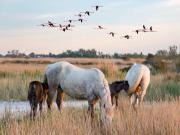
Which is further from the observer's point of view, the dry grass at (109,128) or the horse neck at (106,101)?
the horse neck at (106,101)

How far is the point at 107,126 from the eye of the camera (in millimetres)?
10492

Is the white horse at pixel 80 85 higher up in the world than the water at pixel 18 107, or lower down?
higher up

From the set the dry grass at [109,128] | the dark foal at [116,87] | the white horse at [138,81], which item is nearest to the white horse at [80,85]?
the dry grass at [109,128]

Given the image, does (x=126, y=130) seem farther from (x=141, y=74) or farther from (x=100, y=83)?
(x=141, y=74)

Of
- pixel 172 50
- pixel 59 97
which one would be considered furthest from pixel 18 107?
pixel 172 50

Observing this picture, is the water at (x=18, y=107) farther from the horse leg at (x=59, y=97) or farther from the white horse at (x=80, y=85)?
the white horse at (x=80, y=85)

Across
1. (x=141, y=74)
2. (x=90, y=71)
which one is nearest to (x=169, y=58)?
(x=141, y=74)

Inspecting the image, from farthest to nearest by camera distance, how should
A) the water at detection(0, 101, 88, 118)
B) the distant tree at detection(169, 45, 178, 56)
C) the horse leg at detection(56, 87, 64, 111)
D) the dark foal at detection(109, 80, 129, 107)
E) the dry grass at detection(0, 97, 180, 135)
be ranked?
the distant tree at detection(169, 45, 178, 56)
the dark foal at detection(109, 80, 129, 107)
the horse leg at detection(56, 87, 64, 111)
the water at detection(0, 101, 88, 118)
the dry grass at detection(0, 97, 180, 135)

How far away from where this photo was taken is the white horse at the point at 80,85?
39.3 feet

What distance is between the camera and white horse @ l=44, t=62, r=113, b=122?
12.0 metres

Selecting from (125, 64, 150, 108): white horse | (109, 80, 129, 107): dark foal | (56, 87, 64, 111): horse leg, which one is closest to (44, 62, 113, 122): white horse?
(56, 87, 64, 111): horse leg

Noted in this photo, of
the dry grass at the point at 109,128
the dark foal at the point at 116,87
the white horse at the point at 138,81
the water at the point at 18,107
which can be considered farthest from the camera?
the white horse at the point at 138,81

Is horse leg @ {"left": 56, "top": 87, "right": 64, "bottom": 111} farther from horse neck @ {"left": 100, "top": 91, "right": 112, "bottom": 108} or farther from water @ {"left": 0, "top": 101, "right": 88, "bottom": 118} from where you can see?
horse neck @ {"left": 100, "top": 91, "right": 112, "bottom": 108}

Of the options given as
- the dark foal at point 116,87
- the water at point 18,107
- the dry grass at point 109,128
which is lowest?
the water at point 18,107
